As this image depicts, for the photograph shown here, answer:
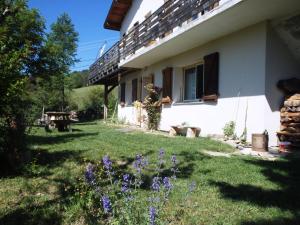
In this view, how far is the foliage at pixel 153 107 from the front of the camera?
599 inches

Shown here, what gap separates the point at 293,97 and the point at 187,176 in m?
4.35

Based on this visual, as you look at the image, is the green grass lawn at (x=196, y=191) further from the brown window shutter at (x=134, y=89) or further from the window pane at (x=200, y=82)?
the brown window shutter at (x=134, y=89)

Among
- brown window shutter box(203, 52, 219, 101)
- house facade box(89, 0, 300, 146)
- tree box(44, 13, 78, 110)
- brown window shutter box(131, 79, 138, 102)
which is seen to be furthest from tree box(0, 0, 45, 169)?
tree box(44, 13, 78, 110)

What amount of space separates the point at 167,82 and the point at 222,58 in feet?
13.5

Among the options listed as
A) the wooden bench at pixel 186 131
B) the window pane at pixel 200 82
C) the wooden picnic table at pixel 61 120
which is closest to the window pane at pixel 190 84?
the window pane at pixel 200 82

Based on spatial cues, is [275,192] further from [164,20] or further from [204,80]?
[164,20]

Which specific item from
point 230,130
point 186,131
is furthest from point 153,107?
point 230,130

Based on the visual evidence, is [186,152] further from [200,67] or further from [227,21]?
[200,67]

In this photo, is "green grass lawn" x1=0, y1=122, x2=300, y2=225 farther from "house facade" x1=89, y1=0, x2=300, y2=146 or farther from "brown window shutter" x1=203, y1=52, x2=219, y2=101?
"brown window shutter" x1=203, y1=52, x2=219, y2=101

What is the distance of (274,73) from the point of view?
888 centimetres

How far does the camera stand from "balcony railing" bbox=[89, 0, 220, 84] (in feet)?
34.8

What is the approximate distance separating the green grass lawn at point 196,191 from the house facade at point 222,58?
260cm

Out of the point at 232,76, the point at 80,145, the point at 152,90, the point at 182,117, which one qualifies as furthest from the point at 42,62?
the point at 232,76

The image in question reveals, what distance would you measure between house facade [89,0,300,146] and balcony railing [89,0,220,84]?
3cm
